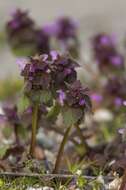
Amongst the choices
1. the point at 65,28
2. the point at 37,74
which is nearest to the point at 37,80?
the point at 37,74

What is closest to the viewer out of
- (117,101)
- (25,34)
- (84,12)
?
(117,101)

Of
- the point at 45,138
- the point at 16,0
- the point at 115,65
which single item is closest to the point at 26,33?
the point at 115,65

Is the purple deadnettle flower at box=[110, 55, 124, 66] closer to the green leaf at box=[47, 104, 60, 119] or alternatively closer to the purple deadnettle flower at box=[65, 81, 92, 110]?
the green leaf at box=[47, 104, 60, 119]

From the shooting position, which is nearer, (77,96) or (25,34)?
(77,96)

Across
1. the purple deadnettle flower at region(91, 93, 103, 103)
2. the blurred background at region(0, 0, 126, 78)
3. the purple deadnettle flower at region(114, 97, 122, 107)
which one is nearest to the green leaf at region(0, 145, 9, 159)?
the purple deadnettle flower at region(114, 97, 122, 107)

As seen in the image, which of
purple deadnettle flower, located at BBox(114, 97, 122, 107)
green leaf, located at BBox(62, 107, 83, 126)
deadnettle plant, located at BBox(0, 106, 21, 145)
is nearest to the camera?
green leaf, located at BBox(62, 107, 83, 126)

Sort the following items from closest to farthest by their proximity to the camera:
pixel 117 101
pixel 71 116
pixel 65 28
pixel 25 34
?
pixel 71 116 → pixel 117 101 → pixel 25 34 → pixel 65 28

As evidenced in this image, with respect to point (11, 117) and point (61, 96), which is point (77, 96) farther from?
point (11, 117)

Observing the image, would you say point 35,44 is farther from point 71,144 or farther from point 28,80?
point 28,80
